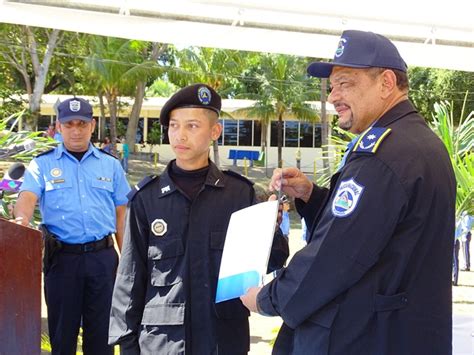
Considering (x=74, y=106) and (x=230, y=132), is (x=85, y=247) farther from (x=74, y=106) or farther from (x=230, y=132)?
(x=230, y=132)

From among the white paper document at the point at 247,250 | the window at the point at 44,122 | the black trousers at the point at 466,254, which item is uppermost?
the window at the point at 44,122

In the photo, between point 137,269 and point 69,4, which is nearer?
point 137,269

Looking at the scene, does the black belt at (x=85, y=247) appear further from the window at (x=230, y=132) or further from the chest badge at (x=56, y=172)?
the window at (x=230, y=132)

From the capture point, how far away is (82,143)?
389 centimetres

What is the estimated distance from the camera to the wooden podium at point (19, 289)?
2.18 metres

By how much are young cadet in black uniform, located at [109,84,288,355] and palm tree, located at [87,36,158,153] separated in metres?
21.0

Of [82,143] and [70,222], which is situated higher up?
[82,143]

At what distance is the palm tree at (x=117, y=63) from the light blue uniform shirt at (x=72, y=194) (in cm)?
1956

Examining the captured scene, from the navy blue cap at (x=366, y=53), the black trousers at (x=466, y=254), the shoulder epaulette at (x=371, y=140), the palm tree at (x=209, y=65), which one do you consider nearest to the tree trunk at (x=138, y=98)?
the palm tree at (x=209, y=65)

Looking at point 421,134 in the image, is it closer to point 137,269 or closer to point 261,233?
point 261,233

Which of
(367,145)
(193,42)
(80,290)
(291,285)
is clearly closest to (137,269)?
(291,285)

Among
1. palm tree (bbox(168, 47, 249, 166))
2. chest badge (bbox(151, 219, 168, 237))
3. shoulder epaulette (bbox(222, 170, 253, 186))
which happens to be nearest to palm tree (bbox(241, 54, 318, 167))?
palm tree (bbox(168, 47, 249, 166))

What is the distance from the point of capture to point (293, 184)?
7.81ft

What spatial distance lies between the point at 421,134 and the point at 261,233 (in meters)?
0.58
